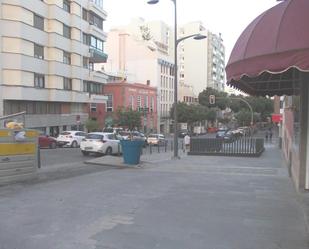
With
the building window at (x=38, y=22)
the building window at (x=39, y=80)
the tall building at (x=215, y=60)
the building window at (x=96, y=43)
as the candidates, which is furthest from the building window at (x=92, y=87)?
the tall building at (x=215, y=60)

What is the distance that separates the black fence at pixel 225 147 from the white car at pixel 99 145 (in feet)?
16.5

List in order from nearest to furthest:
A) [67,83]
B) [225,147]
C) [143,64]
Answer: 1. [225,147]
2. [67,83]
3. [143,64]

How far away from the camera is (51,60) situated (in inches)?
2078

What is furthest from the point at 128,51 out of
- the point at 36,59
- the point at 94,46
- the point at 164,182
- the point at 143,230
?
the point at 143,230

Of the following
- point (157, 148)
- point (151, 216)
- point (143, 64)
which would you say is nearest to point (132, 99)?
point (143, 64)

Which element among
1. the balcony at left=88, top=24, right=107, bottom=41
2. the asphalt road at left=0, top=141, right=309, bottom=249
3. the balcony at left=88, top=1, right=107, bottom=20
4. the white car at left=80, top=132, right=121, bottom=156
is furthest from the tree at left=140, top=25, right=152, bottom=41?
the asphalt road at left=0, top=141, right=309, bottom=249

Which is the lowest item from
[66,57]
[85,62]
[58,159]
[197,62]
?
[58,159]

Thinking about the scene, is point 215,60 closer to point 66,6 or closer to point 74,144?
point 66,6

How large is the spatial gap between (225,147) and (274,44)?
23.6 metres

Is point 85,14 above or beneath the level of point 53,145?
above

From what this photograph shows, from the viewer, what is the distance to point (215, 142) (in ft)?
95.0

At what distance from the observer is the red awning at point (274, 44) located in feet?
18.5

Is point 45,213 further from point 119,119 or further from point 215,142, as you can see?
point 119,119

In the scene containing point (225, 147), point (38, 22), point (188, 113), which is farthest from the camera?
point (188, 113)
